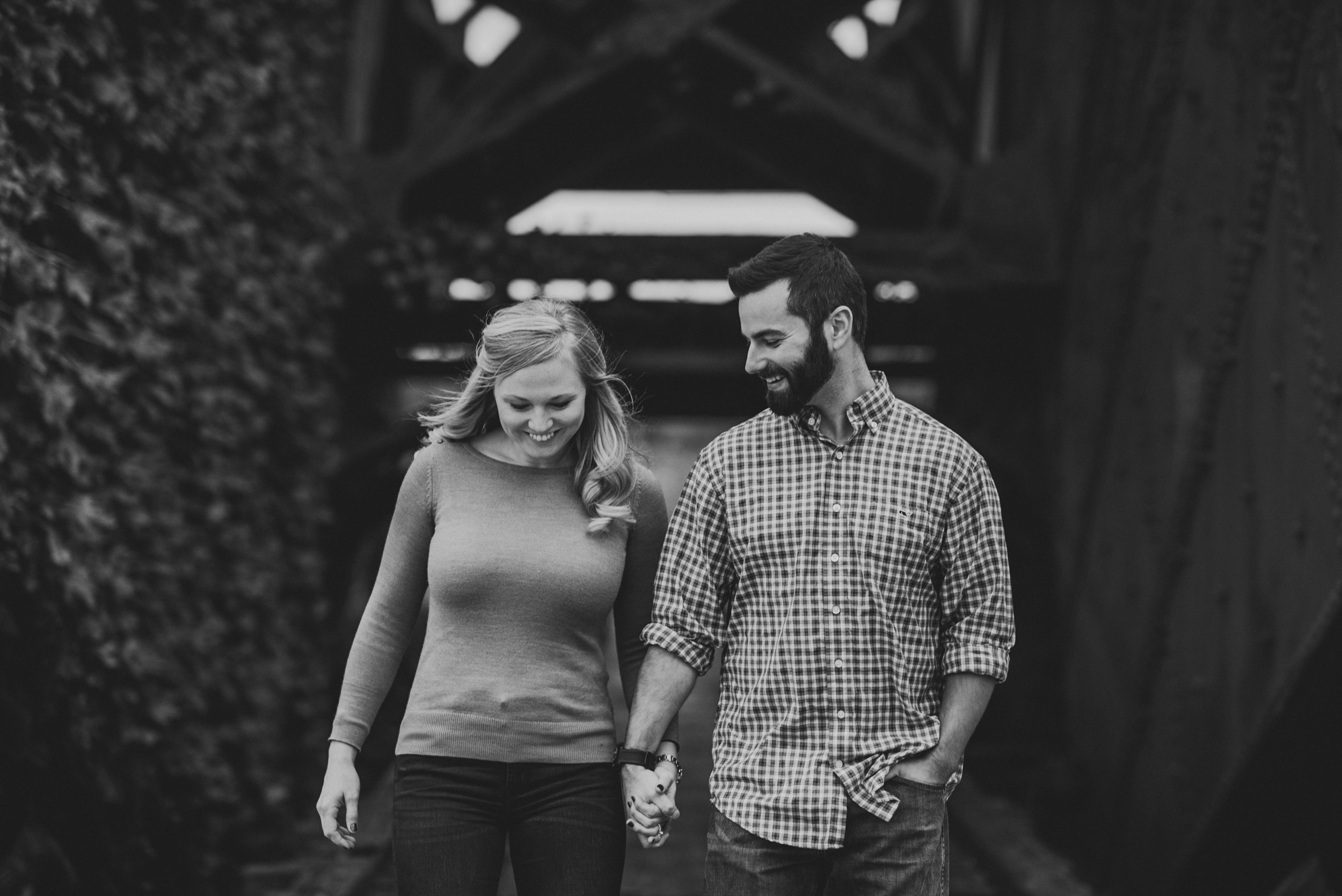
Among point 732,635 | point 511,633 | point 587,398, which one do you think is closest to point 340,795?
point 511,633

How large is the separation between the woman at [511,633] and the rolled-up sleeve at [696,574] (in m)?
0.11

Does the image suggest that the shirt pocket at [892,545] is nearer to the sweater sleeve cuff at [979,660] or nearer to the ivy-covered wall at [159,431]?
the sweater sleeve cuff at [979,660]

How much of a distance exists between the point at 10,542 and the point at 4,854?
79cm

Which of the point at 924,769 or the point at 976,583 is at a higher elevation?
the point at 976,583

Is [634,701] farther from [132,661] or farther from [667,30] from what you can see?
[667,30]

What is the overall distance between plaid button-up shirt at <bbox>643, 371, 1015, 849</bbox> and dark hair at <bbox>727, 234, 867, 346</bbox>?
217mm

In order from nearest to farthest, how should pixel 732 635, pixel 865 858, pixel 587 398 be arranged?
pixel 865 858
pixel 732 635
pixel 587 398

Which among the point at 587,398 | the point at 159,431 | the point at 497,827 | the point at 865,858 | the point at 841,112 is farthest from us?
the point at 841,112

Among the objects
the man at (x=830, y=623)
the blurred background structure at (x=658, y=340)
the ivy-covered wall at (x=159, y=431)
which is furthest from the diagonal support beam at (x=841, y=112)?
the man at (x=830, y=623)

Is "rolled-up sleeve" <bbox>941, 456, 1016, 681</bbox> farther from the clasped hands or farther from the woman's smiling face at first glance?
the woman's smiling face

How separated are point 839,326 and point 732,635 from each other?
65 centimetres

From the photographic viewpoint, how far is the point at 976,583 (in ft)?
9.09

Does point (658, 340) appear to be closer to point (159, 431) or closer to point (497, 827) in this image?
point (159, 431)

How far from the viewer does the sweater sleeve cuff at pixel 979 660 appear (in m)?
2.72
